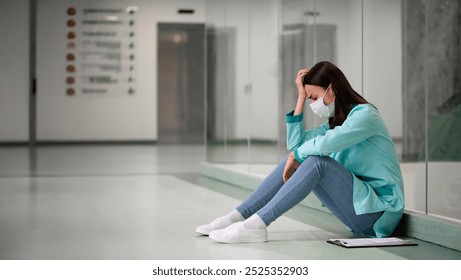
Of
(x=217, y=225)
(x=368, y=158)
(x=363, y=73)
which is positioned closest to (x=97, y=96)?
(x=363, y=73)

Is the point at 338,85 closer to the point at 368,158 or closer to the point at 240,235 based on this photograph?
the point at 368,158

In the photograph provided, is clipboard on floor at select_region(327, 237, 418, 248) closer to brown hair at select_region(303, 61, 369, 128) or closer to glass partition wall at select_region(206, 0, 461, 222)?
glass partition wall at select_region(206, 0, 461, 222)

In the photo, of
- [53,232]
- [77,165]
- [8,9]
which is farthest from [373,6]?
[8,9]

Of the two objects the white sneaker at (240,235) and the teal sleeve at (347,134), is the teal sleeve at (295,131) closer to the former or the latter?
the teal sleeve at (347,134)

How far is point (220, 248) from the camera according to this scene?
164 inches

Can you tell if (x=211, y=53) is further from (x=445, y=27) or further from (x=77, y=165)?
(x=445, y=27)

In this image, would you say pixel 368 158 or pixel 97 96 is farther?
pixel 97 96

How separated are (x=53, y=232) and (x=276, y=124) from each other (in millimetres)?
3382

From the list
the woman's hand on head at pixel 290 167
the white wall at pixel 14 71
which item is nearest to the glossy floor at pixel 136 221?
the woman's hand on head at pixel 290 167

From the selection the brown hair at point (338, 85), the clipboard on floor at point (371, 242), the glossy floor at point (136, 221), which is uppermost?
the brown hair at point (338, 85)

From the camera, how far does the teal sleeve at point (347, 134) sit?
410 cm

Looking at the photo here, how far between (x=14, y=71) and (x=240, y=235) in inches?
557

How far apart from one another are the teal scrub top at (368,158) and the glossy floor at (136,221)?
9.8 inches

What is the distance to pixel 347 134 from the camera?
164 inches
